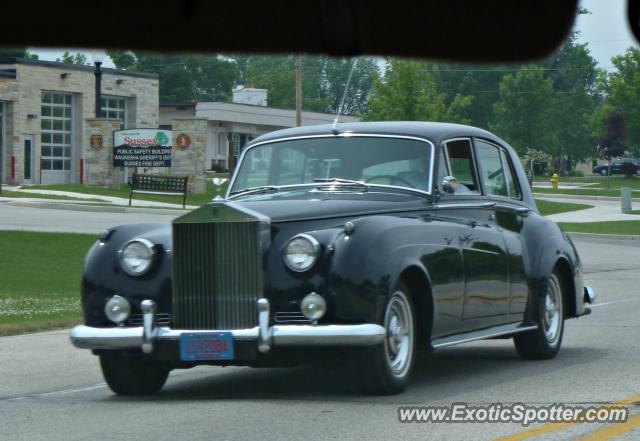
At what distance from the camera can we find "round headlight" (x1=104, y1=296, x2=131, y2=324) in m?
8.20

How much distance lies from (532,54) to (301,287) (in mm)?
5697

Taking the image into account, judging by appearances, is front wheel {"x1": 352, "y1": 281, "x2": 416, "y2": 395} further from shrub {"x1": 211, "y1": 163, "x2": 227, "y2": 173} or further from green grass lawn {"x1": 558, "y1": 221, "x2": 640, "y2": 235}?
shrub {"x1": 211, "y1": 163, "x2": 227, "y2": 173}

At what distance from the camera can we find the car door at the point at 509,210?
32.7 feet

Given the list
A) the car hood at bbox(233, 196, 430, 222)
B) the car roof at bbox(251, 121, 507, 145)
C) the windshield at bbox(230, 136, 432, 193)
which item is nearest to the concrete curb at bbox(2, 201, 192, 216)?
the car roof at bbox(251, 121, 507, 145)

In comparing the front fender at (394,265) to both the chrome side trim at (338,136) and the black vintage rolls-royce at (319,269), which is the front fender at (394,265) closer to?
the black vintage rolls-royce at (319,269)

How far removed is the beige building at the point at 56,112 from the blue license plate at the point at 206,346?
145 feet

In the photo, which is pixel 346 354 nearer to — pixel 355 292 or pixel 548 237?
pixel 355 292

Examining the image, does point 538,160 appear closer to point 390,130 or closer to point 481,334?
point 390,130

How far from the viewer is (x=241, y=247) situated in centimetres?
806

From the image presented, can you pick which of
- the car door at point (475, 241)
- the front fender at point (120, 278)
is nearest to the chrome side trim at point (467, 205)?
the car door at point (475, 241)

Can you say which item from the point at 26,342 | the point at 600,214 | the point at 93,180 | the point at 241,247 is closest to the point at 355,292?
the point at 241,247

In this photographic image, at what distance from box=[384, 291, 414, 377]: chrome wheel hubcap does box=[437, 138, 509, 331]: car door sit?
0.87 m

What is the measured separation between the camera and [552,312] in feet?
34.8

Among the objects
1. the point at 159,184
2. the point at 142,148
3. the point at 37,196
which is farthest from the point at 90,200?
the point at 142,148
